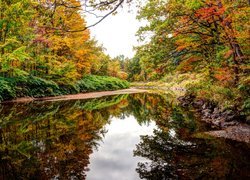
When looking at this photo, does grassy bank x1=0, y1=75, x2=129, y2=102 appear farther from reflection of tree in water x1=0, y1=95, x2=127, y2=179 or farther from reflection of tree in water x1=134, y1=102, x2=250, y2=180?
reflection of tree in water x1=134, y1=102, x2=250, y2=180

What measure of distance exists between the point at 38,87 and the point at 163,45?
1347 centimetres

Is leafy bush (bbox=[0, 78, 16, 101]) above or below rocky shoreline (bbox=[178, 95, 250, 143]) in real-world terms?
above

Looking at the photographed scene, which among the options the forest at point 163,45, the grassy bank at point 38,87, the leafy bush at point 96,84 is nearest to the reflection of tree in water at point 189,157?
the forest at point 163,45

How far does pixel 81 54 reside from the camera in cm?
3030

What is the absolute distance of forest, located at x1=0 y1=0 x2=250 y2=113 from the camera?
24.0 feet

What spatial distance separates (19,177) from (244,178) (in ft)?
13.1

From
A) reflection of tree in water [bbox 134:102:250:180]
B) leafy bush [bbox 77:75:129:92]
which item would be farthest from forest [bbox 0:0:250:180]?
leafy bush [bbox 77:75:129:92]

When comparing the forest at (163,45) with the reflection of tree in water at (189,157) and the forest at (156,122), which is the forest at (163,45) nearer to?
the forest at (156,122)

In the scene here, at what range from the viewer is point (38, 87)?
2412 cm

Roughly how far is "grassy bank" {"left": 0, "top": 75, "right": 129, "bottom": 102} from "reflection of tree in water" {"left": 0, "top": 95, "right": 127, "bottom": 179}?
326 inches

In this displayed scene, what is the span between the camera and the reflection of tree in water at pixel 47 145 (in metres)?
5.35

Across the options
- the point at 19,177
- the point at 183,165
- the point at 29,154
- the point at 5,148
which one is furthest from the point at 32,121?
the point at 183,165

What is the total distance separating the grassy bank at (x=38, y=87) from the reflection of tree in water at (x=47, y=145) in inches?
326

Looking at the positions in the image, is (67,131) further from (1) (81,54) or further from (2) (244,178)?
(1) (81,54)
